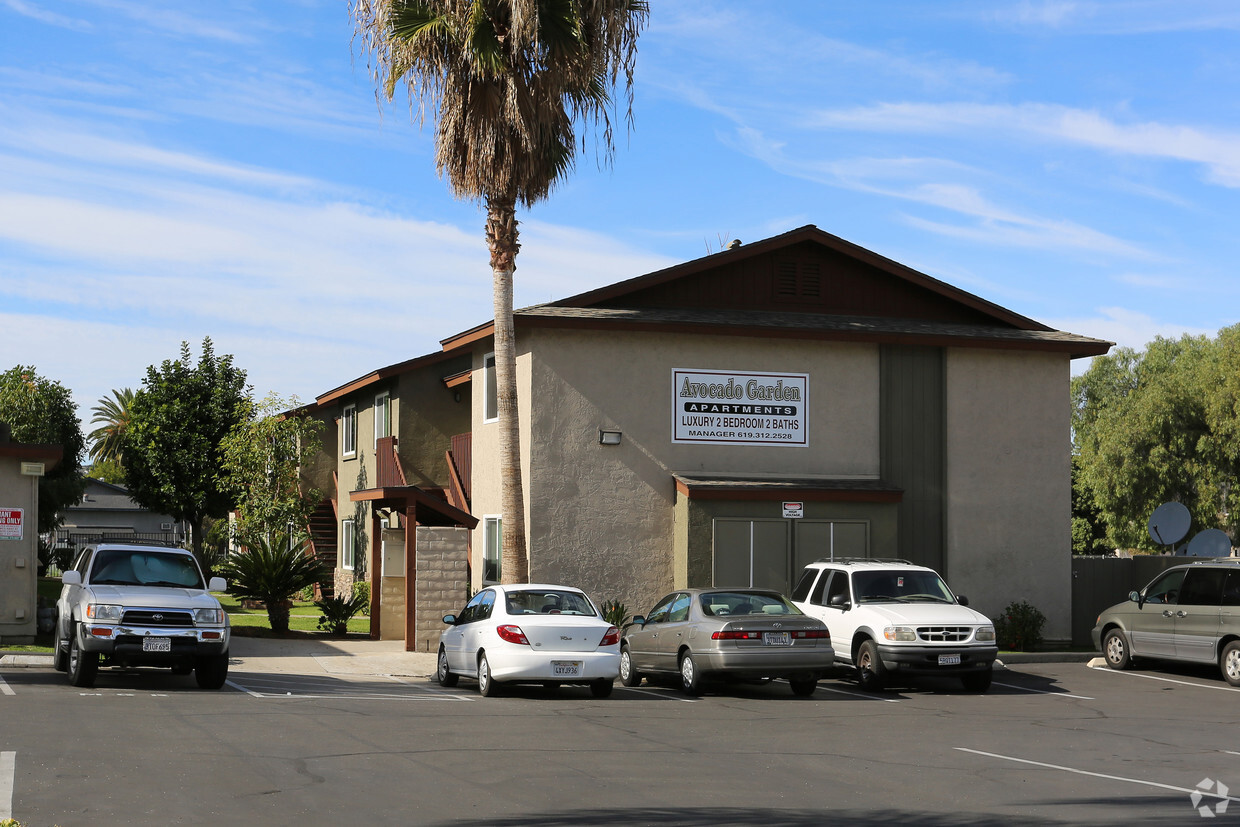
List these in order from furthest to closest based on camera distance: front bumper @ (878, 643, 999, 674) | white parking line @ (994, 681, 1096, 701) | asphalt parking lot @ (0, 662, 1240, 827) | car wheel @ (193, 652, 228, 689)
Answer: white parking line @ (994, 681, 1096, 701), front bumper @ (878, 643, 999, 674), car wheel @ (193, 652, 228, 689), asphalt parking lot @ (0, 662, 1240, 827)

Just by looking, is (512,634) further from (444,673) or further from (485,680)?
(444,673)

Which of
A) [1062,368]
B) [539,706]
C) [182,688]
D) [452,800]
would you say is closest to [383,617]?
[182,688]

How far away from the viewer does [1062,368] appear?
25.5 meters

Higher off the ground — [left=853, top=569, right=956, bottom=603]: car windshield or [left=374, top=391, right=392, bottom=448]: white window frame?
[left=374, top=391, right=392, bottom=448]: white window frame

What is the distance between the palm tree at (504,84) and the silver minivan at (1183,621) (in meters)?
9.85

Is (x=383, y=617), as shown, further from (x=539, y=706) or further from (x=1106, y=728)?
(x=1106, y=728)

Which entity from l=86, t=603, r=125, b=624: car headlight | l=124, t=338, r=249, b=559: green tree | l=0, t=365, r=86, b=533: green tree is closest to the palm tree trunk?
l=86, t=603, r=125, b=624: car headlight

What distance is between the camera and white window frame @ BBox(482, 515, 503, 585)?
81.0ft

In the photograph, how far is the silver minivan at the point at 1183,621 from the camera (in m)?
19.5

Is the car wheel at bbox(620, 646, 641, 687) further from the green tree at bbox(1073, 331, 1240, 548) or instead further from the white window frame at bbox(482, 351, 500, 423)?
the green tree at bbox(1073, 331, 1240, 548)

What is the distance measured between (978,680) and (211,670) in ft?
34.0

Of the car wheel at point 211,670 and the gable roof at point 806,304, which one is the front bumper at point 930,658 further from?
the car wheel at point 211,670

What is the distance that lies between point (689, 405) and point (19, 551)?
11.4 m

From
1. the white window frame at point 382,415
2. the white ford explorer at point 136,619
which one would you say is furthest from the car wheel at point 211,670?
the white window frame at point 382,415
